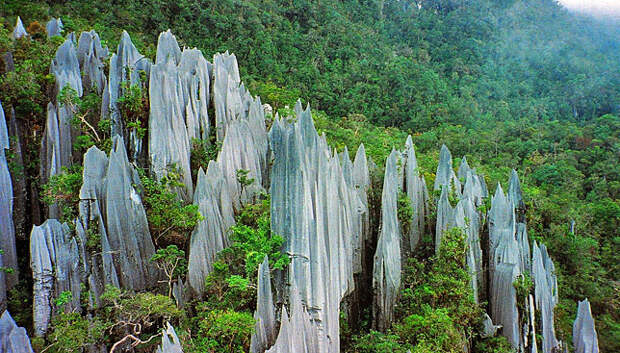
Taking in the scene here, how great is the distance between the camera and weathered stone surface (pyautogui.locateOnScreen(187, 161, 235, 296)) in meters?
11.7

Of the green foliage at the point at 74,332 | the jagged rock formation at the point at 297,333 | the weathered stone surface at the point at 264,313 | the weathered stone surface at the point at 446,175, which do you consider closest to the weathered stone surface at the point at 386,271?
the jagged rock formation at the point at 297,333

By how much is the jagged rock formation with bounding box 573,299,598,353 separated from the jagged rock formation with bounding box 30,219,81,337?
16081mm

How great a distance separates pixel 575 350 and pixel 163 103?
17.4 m

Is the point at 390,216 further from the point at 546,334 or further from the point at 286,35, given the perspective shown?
the point at 286,35

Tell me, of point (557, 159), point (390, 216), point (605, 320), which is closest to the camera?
point (390, 216)

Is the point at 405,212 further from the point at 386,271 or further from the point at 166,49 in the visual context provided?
the point at 166,49

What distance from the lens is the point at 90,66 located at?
1584 centimetres

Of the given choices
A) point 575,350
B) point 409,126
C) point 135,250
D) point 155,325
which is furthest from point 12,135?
point 409,126

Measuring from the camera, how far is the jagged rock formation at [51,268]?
9.81m

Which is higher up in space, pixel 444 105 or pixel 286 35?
pixel 286 35

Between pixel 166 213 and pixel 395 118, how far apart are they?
2963 cm

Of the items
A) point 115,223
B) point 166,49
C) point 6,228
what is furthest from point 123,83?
point 6,228

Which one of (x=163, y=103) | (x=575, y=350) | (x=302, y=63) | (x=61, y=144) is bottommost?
(x=575, y=350)

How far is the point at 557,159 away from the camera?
A: 102ft
